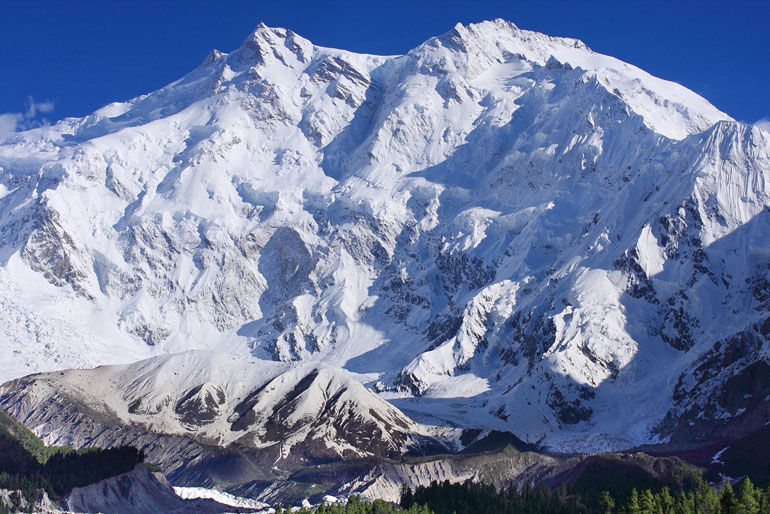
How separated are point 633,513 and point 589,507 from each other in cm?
4215

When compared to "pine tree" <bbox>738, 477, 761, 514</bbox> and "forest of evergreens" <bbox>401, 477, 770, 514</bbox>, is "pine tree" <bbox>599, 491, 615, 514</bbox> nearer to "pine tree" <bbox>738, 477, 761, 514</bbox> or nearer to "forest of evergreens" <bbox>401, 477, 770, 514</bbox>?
"forest of evergreens" <bbox>401, 477, 770, 514</bbox>

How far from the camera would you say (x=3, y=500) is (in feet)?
628

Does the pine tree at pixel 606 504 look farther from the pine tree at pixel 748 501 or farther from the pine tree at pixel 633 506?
the pine tree at pixel 748 501

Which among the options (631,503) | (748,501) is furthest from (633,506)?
(748,501)

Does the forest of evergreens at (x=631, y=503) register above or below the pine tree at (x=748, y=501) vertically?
above

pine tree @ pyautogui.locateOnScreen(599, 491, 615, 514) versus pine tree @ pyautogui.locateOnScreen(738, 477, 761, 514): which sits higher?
pine tree @ pyautogui.locateOnScreen(599, 491, 615, 514)

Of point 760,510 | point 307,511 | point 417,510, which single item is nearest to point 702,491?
point 760,510

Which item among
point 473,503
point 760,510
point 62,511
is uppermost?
point 62,511

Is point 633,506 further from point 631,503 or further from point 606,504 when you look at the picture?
point 606,504

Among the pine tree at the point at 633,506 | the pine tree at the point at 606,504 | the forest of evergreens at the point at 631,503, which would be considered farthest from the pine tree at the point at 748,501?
the pine tree at the point at 606,504

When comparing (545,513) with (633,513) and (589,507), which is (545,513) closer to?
(589,507)

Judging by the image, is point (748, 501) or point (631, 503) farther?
point (631, 503)

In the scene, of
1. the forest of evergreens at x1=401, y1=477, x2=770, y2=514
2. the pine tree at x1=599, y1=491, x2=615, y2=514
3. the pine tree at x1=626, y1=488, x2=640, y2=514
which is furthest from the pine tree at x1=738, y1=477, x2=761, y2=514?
the pine tree at x1=599, y1=491, x2=615, y2=514

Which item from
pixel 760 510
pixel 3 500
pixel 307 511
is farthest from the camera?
pixel 3 500
